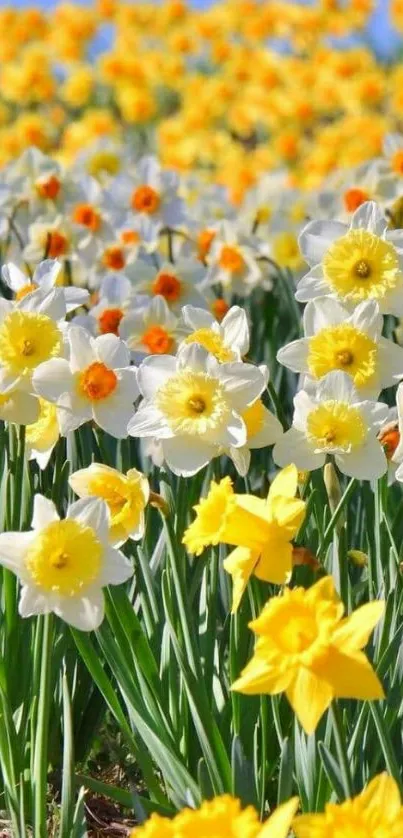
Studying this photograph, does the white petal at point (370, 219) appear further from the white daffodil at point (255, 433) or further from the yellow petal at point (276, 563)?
the yellow petal at point (276, 563)

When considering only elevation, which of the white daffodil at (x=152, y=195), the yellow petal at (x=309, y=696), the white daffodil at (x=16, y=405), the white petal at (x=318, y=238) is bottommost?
the white daffodil at (x=152, y=195)

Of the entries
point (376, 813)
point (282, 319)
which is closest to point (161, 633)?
point (376, 813)

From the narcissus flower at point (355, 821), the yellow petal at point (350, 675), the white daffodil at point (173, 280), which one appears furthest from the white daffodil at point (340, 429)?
the white daffodil at point (173, 280)

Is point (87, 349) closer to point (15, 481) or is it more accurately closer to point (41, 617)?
point (15, 481)

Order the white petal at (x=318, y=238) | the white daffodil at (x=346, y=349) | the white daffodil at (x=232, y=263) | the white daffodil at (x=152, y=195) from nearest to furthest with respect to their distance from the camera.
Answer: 1. the white daffodil at (x=346, y=349)
2. the white petal at (x=318, y=238)
3. the white daffodil at (x=232, y=263)
4. the white daffodil at (x=152, y=195)

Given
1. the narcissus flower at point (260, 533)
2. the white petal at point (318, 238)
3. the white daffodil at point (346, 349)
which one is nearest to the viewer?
the narcissus flower at point (260, 533)

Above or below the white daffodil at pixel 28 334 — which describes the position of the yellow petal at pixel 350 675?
below

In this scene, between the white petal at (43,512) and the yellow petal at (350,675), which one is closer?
the yellow petal at (350,675)
